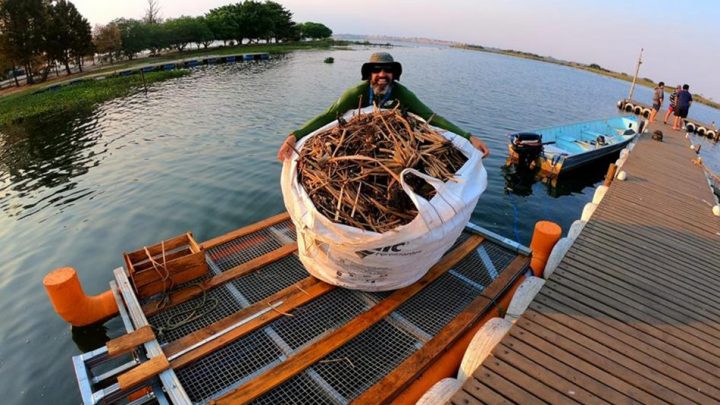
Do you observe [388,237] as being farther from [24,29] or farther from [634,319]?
[24,29]

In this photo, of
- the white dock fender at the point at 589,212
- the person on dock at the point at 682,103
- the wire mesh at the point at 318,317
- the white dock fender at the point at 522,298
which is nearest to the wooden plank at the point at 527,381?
the white dock fender at the point at 522,298

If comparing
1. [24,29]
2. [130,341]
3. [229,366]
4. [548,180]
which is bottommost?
[548,180]

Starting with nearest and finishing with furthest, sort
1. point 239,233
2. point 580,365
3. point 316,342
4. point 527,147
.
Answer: point 580,365 < point 316,342 < point 239,233 < point 527,147

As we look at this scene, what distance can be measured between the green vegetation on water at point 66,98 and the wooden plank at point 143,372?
24865 millimetres

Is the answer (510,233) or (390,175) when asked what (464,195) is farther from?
(510,233)

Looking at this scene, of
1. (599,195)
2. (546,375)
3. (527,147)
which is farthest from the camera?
(527,147)

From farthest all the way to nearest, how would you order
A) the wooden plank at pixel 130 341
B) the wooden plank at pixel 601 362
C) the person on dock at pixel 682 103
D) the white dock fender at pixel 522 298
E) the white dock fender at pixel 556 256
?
1. the person on dock at pixel 682 103
2. the white dock fender at pixel 556 256
3. the white dock fender at pixel 522 298
4. the wooden plank at pixel 130 341
5. the wooden plank at pixel 601 362

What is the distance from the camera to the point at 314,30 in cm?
11094

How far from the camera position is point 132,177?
1185cm

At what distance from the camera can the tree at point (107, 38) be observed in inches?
1909

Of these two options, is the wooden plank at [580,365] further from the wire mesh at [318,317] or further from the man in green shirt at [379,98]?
the man in green shirt at [379,98]

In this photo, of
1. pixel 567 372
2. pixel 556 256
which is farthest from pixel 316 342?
pixel 556 256

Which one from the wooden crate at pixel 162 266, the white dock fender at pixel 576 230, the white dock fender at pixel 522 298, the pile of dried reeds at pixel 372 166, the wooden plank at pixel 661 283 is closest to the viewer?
the pile of dried reeds at pixel 372 166

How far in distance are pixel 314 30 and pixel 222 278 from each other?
12109cm
